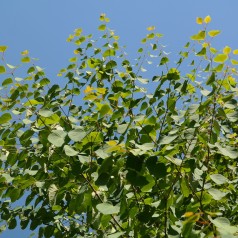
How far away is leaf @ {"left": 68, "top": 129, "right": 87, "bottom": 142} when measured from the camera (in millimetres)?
2019

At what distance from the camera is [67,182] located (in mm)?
2385

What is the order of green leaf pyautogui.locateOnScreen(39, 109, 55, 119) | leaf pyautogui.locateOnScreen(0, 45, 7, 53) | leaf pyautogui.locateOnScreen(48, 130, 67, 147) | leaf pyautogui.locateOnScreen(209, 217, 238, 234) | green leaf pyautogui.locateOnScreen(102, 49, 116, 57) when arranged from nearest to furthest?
leaf pyautogui.locateOnScreen(209, 217, 238, 234) < leaf pyautogui.locateOnScreen(48, 130, 67, 147) < green leaf pyautogui.locateOnScreen(39, 109, 55, 119) < leaf pyautogui.locateOnScreen(0, 45, 7, 53) < green leaf pyautogui.locateOnScreen(102, 49, 116, 57)

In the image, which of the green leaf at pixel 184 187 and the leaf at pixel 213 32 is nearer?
the green leaf at pixel 184 187

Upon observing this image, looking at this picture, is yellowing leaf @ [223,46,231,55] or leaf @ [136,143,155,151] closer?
leaf @ [136,143,155,151]

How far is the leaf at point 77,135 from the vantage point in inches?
79.5

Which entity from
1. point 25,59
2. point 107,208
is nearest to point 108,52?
point 25,59

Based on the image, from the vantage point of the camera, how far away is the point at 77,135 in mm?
2049

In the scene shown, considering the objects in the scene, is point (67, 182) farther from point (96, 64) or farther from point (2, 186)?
point (96, 64)

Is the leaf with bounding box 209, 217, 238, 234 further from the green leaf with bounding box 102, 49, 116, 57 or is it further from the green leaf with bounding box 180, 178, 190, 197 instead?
the green leaf with bounding box 102, 49, 116, 57

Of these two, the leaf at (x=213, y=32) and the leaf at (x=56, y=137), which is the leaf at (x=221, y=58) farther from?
the leaf at (x=56, y=137)

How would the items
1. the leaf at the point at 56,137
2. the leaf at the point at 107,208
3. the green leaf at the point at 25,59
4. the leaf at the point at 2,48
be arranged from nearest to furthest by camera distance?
the leaf at the point at 107,208 → the leaf at the point at 56,137 → the leaf at the point at 2,48 → the green leaf at the point at 25,59

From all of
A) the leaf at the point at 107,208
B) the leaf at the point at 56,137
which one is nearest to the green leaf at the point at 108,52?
the leaf at the point at 56,137

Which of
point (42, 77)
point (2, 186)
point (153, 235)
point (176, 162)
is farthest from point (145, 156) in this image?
point (42, 77)

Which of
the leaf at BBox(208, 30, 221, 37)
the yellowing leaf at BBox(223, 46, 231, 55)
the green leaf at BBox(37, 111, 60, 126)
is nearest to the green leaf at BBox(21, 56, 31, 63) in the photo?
the green leaf at BBox(37, 111, 60, 126)
